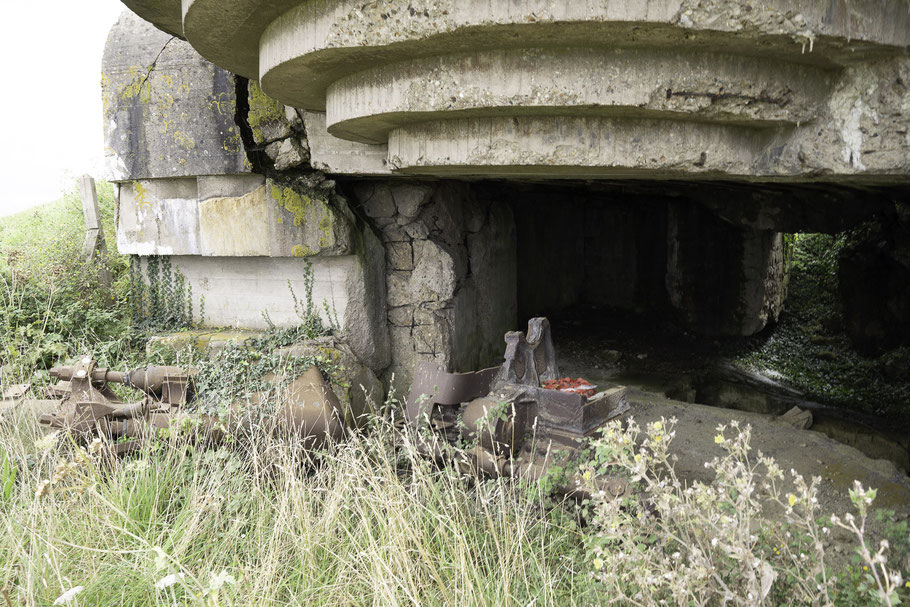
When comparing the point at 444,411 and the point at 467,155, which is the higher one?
the point at 467,155

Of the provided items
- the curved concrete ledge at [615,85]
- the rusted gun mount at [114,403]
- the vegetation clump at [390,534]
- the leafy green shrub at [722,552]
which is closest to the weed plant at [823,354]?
the vegetation clump at [390,534]

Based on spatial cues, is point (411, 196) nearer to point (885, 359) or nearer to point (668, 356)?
point (668, 356)

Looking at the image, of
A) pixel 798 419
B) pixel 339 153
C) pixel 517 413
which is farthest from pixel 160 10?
pixel 798 419

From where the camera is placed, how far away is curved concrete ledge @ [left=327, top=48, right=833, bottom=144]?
2.07m

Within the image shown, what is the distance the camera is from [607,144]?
234 cm

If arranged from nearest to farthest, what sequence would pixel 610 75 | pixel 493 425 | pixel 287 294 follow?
1. pixel 610 75
2. pixel 493 425
3. pixel 287 294

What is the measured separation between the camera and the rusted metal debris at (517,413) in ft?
8.89

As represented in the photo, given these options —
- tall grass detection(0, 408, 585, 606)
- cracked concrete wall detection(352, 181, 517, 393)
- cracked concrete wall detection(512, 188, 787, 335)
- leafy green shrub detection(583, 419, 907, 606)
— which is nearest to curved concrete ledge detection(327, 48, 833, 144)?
leafy green shrub detection(583, 419, 907, 606)

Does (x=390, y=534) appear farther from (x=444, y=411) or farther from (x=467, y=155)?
(x=467, y=155)

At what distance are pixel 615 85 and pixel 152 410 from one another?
2498mm

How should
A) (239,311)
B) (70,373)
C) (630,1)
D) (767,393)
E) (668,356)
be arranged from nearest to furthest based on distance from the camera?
(630,1), (70,373), (239,311), (767,393), (668,356)

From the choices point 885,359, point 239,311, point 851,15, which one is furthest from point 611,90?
point 885,359

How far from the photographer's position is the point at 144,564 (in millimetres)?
2146

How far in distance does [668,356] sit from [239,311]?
4.57 m
